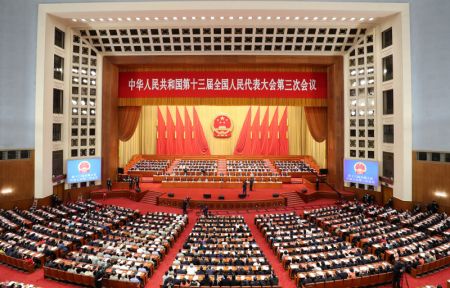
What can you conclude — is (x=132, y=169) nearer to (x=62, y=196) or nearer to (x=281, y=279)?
(x=62, y=196)

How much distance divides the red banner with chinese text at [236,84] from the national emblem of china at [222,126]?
8.12 metres

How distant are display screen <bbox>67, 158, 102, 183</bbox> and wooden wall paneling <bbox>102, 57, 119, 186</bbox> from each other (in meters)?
0.81

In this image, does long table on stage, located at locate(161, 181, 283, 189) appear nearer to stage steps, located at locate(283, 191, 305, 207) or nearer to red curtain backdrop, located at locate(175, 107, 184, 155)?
stage steps, located at locate(283, 191, 305, 207)

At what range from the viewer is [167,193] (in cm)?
1959

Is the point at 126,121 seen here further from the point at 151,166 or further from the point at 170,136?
the point at 170,136

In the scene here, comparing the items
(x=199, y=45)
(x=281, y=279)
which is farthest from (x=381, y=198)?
(x=199, y=45)

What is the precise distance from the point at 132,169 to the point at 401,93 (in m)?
20.7

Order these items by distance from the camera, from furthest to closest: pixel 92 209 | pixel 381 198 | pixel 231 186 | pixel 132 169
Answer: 1. pixel 132 169
2. pixel 231 186
3. pixel 381 198
4. pixel 92 209

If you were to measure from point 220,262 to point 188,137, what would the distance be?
20.9 m

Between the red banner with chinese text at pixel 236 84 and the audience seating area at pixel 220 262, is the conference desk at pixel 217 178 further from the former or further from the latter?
the audience seating area at pixel 220 262

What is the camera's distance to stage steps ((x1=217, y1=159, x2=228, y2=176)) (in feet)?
79.9

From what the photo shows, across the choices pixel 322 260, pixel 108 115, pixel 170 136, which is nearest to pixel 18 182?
pixel 108 115

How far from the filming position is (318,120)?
901 inches

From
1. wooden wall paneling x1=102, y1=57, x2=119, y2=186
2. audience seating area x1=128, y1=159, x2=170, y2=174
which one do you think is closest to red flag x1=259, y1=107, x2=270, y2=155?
audience seating area x1=128, y1=159, x2=170, y2=174
